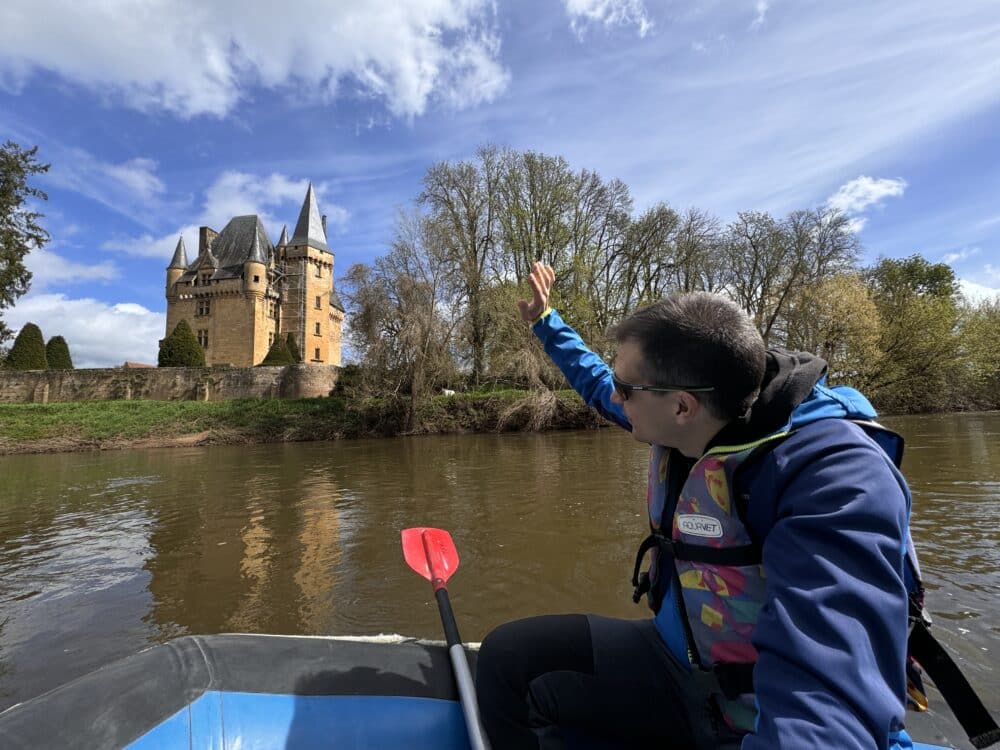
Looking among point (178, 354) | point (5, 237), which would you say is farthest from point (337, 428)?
point (178, 354)

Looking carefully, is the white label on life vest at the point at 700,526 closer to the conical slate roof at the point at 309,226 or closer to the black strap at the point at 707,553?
the black strap at the point at 707,553

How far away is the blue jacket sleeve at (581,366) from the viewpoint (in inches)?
92.7

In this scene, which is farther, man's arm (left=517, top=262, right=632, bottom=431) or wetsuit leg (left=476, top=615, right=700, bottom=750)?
man's arm (left=517, top=262, right=632, bottom=431)

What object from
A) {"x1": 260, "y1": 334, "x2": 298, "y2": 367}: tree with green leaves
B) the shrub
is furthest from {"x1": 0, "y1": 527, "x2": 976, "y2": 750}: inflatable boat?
the shrub

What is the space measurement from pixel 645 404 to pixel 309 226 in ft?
169

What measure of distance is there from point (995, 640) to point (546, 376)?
18.3 m

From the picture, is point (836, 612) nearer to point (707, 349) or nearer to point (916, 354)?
point (707, 349)

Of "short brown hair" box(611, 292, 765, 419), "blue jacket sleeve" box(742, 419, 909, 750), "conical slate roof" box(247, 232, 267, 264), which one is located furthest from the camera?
"conical slate roof" box(247, 232, 267, 264)

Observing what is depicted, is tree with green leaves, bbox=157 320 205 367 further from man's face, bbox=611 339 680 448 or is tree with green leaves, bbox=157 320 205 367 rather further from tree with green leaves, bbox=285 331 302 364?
man's face, bbox=611 339 680 448

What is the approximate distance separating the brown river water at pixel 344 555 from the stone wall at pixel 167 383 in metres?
22.4

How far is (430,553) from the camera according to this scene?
120 inches

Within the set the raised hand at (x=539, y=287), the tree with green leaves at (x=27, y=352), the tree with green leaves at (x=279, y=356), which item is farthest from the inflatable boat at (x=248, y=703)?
the tree with green leaves at (x=27, y=352)

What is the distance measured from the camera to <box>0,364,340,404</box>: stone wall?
32562mm

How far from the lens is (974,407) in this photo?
95.8 feet
